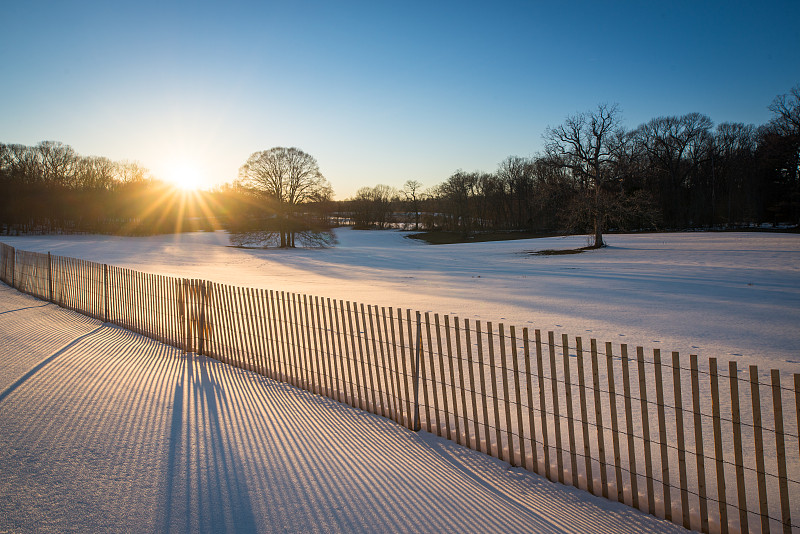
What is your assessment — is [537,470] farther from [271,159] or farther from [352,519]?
[271,159]

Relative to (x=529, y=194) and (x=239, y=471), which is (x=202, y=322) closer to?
(x=239, y=471)

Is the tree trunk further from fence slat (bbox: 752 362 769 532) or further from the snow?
fence slat (bbox: 752 362 769 532)

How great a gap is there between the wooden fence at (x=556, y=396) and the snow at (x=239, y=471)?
315 millimetres

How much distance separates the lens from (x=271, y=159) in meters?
48.1

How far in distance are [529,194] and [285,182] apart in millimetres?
45234

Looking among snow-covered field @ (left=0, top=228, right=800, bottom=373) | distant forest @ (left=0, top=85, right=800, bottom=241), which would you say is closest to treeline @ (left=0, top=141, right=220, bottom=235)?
distant forest @ (left=0, top=85, right=800, bottom=241)

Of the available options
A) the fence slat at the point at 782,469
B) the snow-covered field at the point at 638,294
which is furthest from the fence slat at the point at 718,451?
the snow-covered field at the point at 638,294

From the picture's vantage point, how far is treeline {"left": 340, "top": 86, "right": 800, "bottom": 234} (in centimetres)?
3297

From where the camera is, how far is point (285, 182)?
48.3m

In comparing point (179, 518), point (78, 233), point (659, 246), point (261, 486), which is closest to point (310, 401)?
point (261, 486)

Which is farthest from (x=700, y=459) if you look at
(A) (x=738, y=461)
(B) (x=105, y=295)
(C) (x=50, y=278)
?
(C) (x=50, y=278)

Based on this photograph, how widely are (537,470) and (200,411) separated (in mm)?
3777

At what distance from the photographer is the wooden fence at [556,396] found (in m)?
3.32

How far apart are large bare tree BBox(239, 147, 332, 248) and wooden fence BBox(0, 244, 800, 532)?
3554 centimetres
